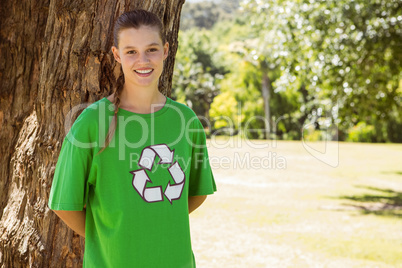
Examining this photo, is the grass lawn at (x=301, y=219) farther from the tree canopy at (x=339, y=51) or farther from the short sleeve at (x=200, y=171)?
the short sleeve at (x=200, y=171)

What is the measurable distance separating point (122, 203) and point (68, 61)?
1106 mm

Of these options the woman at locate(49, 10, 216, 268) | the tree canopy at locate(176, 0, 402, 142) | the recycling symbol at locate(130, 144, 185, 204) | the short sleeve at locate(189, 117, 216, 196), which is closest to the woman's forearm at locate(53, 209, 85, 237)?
the woman at locate(49, 10, 216, 268)

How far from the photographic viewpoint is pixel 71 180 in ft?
6.59

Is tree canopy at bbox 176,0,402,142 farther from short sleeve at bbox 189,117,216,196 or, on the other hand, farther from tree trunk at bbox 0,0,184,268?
short sleeve at bbox 189,117,216,196

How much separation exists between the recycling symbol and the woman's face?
0.98ft

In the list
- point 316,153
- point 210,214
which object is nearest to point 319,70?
point 210,214

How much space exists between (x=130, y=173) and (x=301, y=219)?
24.8ft

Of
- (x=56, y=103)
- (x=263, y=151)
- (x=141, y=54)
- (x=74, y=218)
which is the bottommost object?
(x=263, y=151)

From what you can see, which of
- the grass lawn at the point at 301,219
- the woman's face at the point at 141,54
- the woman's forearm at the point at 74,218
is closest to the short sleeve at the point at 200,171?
the woman's face at the point at 141,54

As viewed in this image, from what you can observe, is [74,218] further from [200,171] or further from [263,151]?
[263,151]

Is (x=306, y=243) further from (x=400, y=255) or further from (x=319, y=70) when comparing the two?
(x=319, y=70)

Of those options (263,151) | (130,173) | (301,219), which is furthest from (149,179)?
(263,151)

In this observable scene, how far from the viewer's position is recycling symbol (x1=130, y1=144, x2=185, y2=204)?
6.85 feet

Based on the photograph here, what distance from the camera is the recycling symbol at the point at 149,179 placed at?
2.09m
